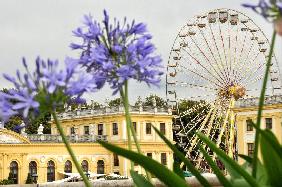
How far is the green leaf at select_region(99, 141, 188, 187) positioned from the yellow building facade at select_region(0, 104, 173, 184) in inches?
1503

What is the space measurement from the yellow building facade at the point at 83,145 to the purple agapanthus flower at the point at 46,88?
3827 centimetres

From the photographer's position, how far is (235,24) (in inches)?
1396

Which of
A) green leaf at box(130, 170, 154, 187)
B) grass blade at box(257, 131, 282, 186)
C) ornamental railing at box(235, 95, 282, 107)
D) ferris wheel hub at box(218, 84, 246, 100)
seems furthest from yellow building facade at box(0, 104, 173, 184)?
grass blade at box(257, 131, 282, 186)

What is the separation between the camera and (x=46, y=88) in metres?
1.95

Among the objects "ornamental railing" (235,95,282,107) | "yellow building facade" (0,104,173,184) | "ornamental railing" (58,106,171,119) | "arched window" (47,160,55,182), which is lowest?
"arched window" (47,160,55,182)

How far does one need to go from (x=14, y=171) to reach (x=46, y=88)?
135ft

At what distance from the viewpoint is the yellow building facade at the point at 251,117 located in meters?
41.1

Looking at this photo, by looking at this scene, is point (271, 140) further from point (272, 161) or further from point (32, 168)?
point (32, 168)

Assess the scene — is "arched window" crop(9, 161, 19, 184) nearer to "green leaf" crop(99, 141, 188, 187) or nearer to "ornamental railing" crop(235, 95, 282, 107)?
"ornamental railing" crop(235, 95, 282, 107)

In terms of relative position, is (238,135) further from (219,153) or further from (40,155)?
(219,153)

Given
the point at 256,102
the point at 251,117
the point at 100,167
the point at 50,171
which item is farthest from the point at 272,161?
the point at 100,167

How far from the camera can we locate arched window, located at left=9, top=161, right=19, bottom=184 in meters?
41.7

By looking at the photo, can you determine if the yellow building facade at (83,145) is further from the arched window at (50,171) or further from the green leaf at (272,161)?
the green leaf at (272,161)

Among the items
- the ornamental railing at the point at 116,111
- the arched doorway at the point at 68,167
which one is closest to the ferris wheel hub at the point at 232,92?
the ornamental railing at the point at 116,111
